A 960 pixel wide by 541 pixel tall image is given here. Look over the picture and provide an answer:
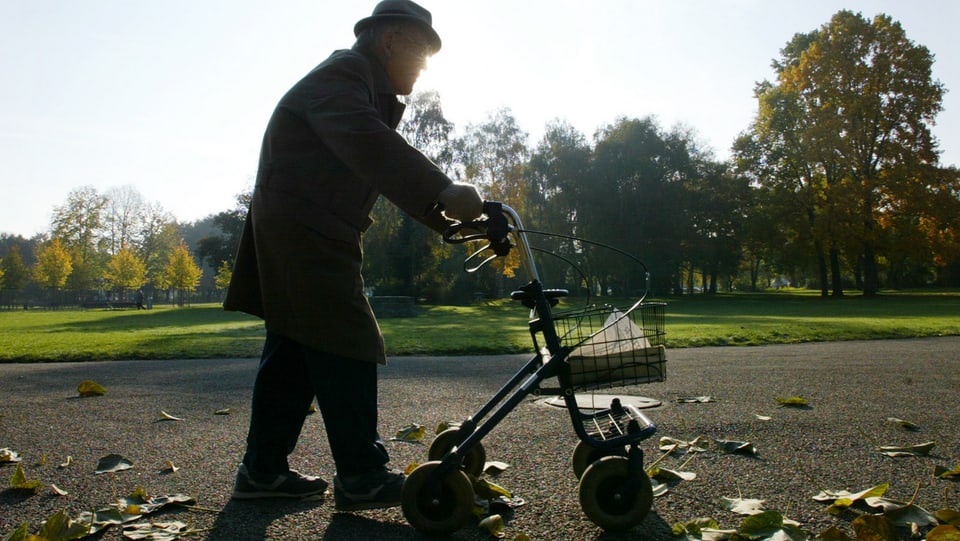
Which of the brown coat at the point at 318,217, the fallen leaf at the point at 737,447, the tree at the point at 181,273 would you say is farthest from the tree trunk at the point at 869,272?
the tree at the point at 181,273

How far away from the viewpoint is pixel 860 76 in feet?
124

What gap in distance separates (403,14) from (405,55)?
0.17 meters

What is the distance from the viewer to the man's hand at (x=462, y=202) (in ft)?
8.21

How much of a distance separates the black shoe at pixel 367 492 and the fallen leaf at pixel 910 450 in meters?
2.78

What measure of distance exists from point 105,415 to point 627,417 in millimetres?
4088

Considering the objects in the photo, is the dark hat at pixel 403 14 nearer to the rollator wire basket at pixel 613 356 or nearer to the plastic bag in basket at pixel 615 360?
the rollator wire basket at pixel 613 356

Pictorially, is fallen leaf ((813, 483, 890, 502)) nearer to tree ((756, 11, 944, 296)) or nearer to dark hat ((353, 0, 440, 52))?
dark hat ((353, 0, 440, 52))

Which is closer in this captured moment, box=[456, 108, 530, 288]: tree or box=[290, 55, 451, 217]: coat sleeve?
box=[290, 55, 451, 217]: coat sleeve

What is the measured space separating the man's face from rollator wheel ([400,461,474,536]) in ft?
5.36

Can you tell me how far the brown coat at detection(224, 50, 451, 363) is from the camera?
9.02 feet

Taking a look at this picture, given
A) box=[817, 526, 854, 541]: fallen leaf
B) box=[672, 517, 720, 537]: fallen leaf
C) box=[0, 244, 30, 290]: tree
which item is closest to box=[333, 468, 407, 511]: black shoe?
box=[672, 517, 720, 537]: fallen leaf

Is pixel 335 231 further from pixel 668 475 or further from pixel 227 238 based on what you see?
pixel 227 238

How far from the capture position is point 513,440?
4184 mm

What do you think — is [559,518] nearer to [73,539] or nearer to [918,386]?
[73,539]
